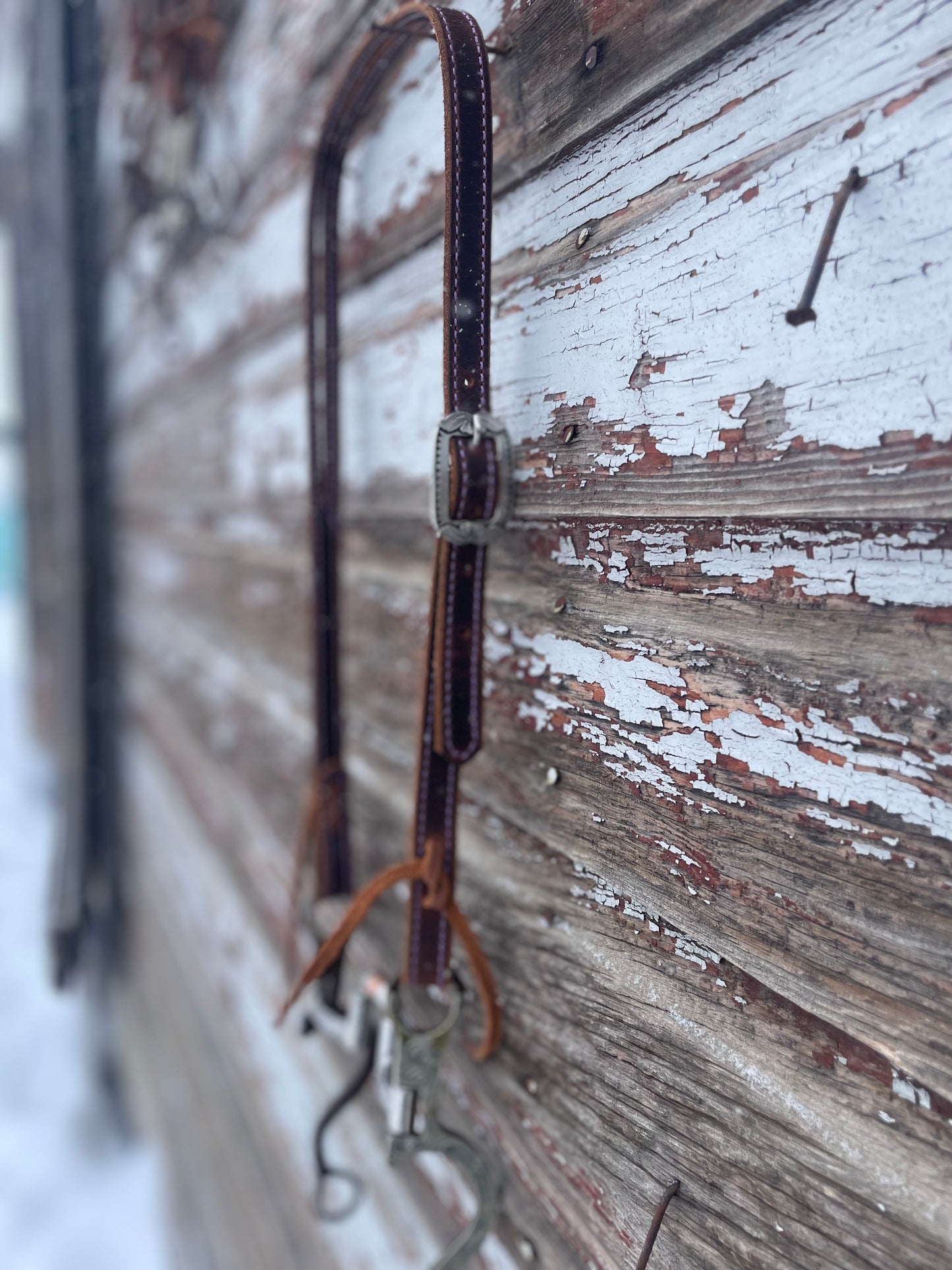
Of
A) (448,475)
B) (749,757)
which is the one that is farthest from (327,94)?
(749,757)

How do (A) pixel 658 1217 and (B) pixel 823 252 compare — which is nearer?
(B) pixel 823 252

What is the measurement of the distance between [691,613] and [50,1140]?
253cm

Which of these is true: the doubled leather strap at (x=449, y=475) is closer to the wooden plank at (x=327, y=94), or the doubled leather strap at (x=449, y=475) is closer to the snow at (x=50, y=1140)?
the wooden plank at (x=327, y=94)

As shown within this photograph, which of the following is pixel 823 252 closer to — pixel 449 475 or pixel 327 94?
pixel 449 475

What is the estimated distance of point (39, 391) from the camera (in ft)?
9.93

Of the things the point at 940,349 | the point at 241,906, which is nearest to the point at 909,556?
the point at 940,349

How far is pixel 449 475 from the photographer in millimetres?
524

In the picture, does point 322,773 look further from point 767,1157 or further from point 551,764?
point 767,1157

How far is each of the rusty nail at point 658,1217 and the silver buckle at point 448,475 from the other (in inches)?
16.5

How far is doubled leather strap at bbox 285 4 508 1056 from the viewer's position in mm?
502

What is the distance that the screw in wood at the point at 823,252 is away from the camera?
340 millimetres

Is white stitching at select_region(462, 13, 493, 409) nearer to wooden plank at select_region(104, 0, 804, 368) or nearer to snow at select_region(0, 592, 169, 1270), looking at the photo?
wooden plank at select_region(104, 0, 804, 368)

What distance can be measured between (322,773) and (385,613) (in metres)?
0.20

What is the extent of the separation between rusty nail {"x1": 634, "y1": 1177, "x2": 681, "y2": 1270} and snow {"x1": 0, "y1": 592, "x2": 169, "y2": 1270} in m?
1.88
